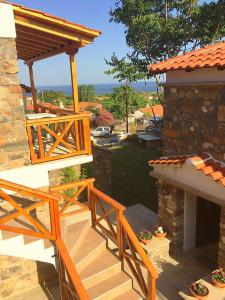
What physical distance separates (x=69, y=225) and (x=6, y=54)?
4634 mm

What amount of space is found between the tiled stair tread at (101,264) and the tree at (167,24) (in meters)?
14.6

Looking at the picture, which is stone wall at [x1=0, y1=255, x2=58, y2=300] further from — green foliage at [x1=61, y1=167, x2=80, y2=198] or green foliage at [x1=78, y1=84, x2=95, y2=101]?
green foliage at [x1=78, y1=84, x2=95, y2=101]

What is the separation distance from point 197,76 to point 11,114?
477 cm

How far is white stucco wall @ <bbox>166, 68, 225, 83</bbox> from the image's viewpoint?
670cm

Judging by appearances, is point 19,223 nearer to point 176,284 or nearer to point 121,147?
point 176,284

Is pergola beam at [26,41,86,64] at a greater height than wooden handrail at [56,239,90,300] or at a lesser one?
greater

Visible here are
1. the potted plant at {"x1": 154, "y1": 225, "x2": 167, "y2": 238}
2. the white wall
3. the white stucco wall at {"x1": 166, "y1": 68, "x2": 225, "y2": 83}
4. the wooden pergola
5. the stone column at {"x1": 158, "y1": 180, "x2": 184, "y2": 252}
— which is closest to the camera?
the wooden pergola

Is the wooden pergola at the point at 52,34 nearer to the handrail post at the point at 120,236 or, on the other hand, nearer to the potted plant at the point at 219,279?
the handrail post at the point at 120,236

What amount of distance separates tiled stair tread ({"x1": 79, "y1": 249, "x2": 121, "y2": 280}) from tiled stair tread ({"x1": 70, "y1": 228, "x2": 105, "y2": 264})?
237 mm

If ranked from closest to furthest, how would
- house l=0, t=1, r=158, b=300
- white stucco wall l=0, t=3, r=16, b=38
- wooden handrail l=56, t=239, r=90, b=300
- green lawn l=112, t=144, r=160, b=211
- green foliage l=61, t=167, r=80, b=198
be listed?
wooden handrail l=56, t=239, r=90, b=300 < white stucco wall l=0, t=3, r=16, b=38 < house l=0, t=1, r=158, b=300 < green foliage l=61, t=167, r=80, b=198 < green lawn l=112, t=144, r=160, b=211

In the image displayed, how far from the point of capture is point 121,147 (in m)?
24.2

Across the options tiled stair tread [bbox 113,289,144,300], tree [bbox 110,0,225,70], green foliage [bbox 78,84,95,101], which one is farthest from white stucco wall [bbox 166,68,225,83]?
green foliage [bbox 78,84,95,101]

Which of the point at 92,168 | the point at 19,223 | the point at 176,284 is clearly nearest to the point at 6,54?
the point at 19,223

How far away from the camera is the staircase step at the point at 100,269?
605 cm
